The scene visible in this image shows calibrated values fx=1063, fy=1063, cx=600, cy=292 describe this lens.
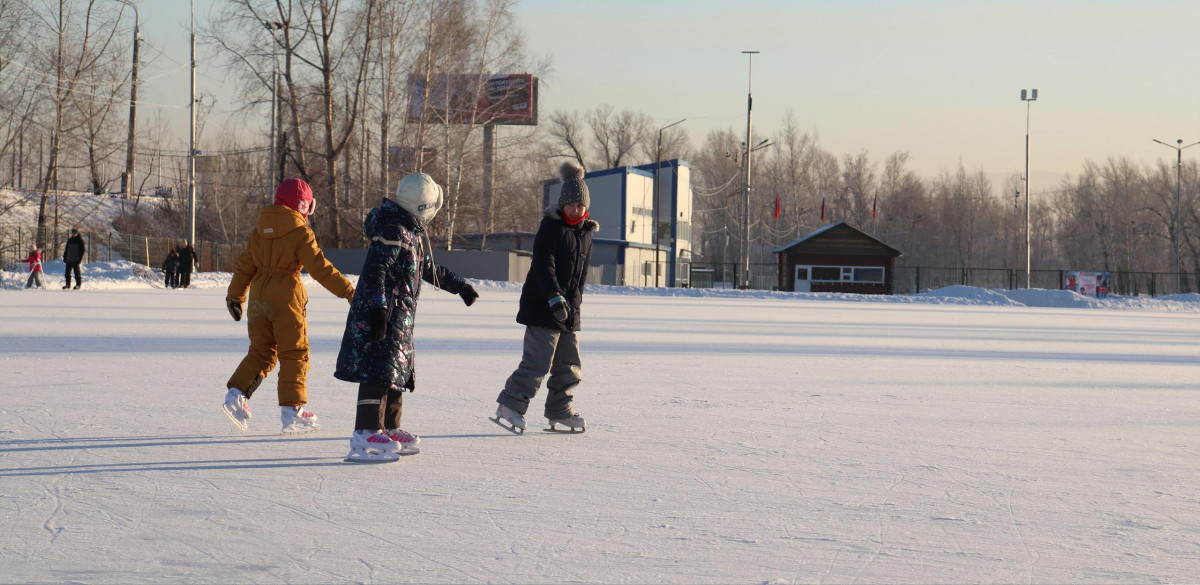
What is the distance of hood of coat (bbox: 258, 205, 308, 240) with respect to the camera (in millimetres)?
4930

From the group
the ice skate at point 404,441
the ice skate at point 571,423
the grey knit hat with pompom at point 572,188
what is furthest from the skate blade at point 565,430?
the grey knit hat with pompom at point 572,188

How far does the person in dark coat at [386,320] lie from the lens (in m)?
4.52

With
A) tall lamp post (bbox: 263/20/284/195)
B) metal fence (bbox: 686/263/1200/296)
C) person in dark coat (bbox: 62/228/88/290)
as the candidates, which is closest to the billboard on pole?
tall lamp post (bbox: 263/20/284/195)

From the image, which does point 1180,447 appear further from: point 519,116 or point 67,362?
point 519,116

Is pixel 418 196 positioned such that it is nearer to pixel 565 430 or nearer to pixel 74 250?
pixel 565 430

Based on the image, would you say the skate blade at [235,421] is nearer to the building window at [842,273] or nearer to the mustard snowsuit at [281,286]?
the mustard snowsuit at [281,286]

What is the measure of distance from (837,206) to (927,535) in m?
84.6

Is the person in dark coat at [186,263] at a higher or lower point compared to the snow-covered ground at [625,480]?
higher

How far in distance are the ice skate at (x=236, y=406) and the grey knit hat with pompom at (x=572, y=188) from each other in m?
1.76

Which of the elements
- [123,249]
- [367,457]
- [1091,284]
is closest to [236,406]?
[367,457]

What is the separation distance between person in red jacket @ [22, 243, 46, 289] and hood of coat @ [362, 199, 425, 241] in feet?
74.9

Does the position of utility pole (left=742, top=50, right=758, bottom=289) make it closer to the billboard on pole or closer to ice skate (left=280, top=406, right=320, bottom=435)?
the billboard on pole

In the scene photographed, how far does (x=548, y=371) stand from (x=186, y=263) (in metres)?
24.6

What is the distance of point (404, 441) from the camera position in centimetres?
469
